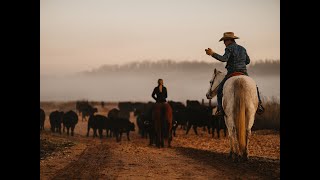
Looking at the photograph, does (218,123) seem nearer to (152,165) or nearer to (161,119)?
(161,119)

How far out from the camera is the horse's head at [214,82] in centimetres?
1301

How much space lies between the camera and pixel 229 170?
1007 cm

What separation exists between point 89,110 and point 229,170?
1170 inches

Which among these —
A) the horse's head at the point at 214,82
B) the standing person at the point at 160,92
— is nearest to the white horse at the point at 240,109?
the horse's head at the point at 214,82

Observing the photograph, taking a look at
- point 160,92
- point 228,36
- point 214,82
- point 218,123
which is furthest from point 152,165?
point 218,123

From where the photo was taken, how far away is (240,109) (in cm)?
1062

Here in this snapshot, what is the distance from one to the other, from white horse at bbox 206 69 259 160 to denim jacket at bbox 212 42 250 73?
18.0 inches

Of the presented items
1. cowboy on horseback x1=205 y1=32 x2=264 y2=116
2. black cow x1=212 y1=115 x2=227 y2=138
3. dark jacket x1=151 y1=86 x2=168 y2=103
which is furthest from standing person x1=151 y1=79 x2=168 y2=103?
black cow x1=212 y1=115 x2=227 y2=138

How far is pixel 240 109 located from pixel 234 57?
149 cm

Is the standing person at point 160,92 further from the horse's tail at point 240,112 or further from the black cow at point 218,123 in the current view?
the black cow at point 218,123

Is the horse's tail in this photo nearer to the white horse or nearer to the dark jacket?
the white horse

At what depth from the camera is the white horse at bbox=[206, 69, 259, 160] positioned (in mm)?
10602
